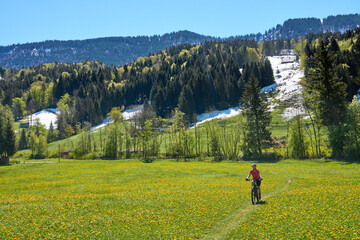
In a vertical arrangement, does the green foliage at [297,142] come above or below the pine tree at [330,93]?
below

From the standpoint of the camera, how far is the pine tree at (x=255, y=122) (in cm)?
6812

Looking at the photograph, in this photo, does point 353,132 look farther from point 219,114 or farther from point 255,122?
point 219,114

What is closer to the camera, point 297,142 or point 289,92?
point 297,142

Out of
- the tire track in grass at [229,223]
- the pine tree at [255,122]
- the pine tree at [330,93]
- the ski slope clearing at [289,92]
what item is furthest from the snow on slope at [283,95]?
the tire track in grass at [229,223]

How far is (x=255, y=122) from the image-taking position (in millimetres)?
70562

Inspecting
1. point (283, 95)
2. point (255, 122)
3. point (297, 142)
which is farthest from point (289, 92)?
point (297, 142)

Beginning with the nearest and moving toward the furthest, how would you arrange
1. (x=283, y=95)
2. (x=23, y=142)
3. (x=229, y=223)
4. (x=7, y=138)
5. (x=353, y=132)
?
(x=229, y=223), (x=353, y=132), (x=7, y=138), (x=283, y=95), (x=23, y=142)

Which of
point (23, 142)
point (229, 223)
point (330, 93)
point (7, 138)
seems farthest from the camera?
point (23, 142)

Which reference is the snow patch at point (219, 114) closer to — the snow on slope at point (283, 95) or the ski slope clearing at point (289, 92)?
the snow on slope at point (283, 95)

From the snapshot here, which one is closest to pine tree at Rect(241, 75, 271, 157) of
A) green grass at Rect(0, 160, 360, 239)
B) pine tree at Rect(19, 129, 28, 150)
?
green grass at Rect(0, 160, 360, 239)

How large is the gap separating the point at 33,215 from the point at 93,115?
17229 centimetres

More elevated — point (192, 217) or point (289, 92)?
point (289, 92)

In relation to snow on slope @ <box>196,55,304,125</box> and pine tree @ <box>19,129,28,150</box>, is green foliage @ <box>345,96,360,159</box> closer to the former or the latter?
snow on slope @ <box>196,55,304,125</box>

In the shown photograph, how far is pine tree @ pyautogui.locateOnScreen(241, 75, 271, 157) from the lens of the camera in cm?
6812
